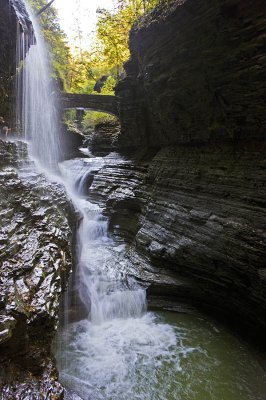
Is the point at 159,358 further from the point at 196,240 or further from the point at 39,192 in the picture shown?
the point at 39,192

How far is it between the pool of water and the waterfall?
11.9 m

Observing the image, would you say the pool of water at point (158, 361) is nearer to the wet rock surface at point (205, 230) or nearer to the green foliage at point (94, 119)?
the wet rock surface at point (205, 230)

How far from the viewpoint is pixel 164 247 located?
9.45 m

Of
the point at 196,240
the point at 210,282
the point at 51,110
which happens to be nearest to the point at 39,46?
the point at 51,110

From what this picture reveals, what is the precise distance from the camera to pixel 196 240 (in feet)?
28.3

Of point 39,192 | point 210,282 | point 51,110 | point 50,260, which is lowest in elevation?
point 210,282

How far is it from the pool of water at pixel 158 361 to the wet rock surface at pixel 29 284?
6.18ft

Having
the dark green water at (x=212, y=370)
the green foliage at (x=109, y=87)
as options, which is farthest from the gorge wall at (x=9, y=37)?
the green foliage at (x=109, y=87)

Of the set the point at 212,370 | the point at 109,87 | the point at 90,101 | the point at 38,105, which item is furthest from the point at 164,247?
the point at 109,87

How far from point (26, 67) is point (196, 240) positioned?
1655cm

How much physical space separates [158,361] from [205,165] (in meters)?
6.64

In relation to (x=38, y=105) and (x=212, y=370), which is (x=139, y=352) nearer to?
(x=212, y=370)

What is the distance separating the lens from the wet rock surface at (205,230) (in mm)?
7395

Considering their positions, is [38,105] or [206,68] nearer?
[206,68]
